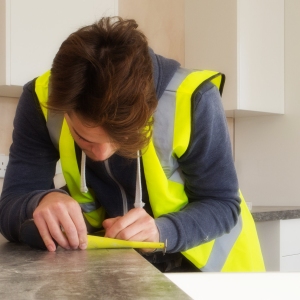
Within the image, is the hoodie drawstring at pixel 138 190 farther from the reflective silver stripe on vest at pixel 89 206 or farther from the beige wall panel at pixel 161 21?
the beige wall panel at pixel 161 21

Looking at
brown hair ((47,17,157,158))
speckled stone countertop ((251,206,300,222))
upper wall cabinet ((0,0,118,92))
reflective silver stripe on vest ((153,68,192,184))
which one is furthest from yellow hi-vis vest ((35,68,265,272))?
speckled stone countertop ((251,206,300,222))

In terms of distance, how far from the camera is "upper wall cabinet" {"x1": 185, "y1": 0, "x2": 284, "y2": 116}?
8.61 feet

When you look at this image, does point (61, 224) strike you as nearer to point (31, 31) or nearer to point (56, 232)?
point (56, 232)

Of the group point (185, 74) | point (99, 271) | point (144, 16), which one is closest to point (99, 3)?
point (144, 16)

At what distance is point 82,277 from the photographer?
1.91 feet

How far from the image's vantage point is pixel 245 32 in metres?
2.64

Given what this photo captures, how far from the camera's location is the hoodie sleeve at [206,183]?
1.02 meters

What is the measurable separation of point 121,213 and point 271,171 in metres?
1.85

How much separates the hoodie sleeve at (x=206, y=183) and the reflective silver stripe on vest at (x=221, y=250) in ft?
0.16

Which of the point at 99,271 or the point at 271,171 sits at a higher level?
the point at 99,271

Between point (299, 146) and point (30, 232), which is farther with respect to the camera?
point (299, 146)

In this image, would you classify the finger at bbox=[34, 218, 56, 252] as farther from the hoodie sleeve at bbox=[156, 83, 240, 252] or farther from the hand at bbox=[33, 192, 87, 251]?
the hoodie sleeve at bbox=[156, 83, 240, 252]

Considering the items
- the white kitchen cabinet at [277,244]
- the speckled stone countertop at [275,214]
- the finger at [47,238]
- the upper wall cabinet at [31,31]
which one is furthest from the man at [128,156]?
the white kitchen cabinet at [277,244]

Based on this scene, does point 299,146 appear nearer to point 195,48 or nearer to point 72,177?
point 195,48
